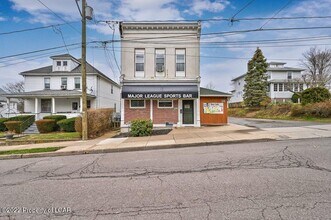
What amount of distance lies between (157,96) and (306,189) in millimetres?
12312

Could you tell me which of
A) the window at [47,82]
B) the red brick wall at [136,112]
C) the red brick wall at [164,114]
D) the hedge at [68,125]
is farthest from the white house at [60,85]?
the red brick wall at [164,114]

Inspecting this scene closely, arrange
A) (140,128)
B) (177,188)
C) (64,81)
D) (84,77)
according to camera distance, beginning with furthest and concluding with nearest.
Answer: (64,81) → (140,128) → (84,77) → (177,188)

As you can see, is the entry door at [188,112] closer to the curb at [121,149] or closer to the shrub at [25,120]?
the curb at [121,149]

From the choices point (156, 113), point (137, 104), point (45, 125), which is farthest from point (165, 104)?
point (45, 125)

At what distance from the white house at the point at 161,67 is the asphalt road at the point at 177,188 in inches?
389

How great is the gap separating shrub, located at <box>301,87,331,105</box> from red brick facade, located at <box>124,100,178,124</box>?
50.0 feet

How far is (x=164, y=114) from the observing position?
16.7 m

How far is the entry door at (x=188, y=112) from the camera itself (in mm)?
16859

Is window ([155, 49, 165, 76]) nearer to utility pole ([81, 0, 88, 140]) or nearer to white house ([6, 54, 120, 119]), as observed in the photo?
utility pole ([81, 0, 88, 140])

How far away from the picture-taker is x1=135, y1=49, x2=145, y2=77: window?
16828 millimetres

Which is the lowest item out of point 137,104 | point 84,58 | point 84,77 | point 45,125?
point 45,125

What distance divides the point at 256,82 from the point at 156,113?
20.6 metres

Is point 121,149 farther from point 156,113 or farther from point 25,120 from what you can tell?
point 25,120

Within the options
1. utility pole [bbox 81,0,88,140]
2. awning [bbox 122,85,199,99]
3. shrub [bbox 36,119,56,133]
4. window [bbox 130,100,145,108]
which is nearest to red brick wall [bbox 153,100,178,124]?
window [bbox 130,100,145,108]
